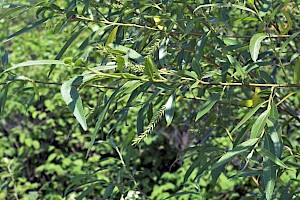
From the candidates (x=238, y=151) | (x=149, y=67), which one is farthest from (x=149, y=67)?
(x=238, y=151)

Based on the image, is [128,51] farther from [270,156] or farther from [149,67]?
[270,156]

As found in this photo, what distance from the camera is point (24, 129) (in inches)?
213

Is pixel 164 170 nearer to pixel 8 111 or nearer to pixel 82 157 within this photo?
pixel 82 157

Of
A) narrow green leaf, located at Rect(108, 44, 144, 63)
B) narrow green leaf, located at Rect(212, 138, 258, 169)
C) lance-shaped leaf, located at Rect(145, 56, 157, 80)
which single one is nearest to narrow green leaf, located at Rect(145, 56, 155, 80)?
lance-shaped leaf, located at Rect(145, 56, 157, 80)

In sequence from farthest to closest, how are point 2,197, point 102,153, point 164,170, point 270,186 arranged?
point 164,170 → point 102,153 → point 2,197 → point 270,186

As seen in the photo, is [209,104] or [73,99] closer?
[73,99]

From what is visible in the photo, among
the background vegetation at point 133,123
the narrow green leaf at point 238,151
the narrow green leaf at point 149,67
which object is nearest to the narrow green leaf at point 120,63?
the narrow green leaf at point 149,67

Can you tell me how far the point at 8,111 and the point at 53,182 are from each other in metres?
0.73

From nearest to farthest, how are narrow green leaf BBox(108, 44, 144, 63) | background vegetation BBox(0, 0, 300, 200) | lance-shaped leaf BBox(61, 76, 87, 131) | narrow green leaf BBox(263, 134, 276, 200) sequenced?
lance-shaped leaf BBox(61, 76, 87, 131)
narrow green leaf BBox(263, 134, 276, 200)
narrow green leaf BBox(108, 44, 144, 63)
background vegetation BBox(0, 0, 300, 200)

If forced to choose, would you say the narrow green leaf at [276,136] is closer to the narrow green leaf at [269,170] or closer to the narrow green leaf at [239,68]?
the narrow green leaf at [269,170]

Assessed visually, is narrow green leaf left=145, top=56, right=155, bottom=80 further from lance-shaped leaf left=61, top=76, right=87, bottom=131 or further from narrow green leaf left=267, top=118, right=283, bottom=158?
narrow green leaf left=267, top=118, right=283, bottom=158

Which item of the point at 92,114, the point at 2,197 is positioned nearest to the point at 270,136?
the point at 92,114

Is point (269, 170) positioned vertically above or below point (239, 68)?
below

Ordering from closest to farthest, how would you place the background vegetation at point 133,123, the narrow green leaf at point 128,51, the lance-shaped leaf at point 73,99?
the lance-shaped leaf at point 73,99, the narrow green leaf at point 128,51, the background vegetation at point 133,123
